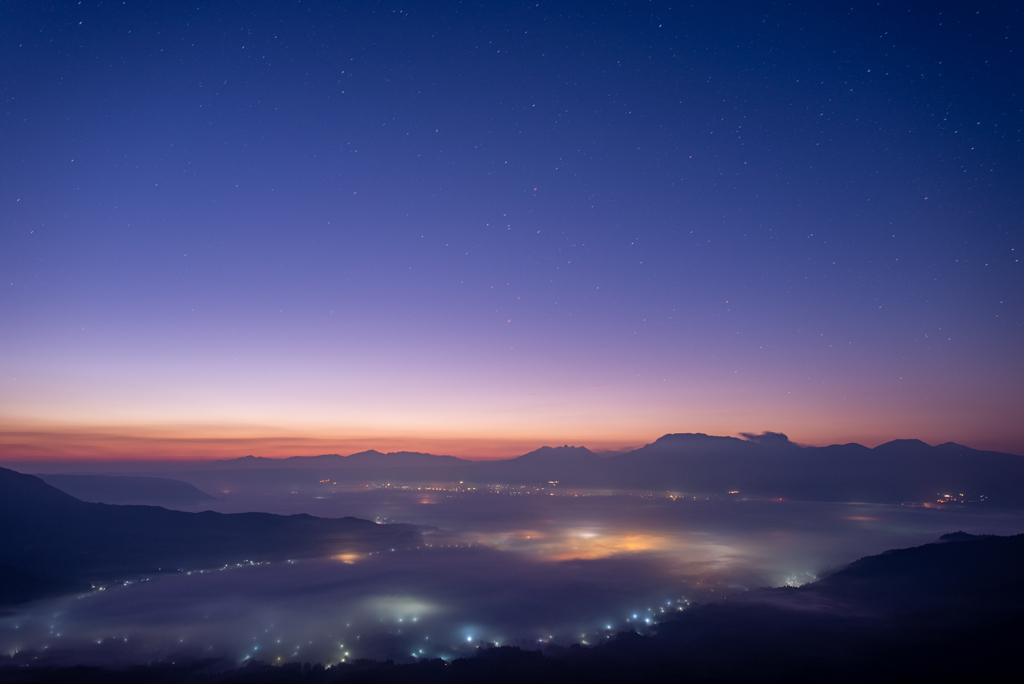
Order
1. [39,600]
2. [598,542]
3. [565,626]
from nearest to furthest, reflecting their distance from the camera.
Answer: [565,626] < [39,600] < [598,542]

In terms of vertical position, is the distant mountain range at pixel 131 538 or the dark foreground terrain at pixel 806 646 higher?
the dark foreground terrain at pixel 806 646

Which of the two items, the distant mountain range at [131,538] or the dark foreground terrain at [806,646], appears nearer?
the dark foreground terrain at [806,646]

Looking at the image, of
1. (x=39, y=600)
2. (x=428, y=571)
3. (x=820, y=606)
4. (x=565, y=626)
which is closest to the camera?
(x=820, y=606)

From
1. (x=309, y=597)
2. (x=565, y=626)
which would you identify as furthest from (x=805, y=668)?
(x=309, y=597)

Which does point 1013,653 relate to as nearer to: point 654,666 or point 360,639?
point 654,666

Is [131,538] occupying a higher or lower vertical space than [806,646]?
lower
